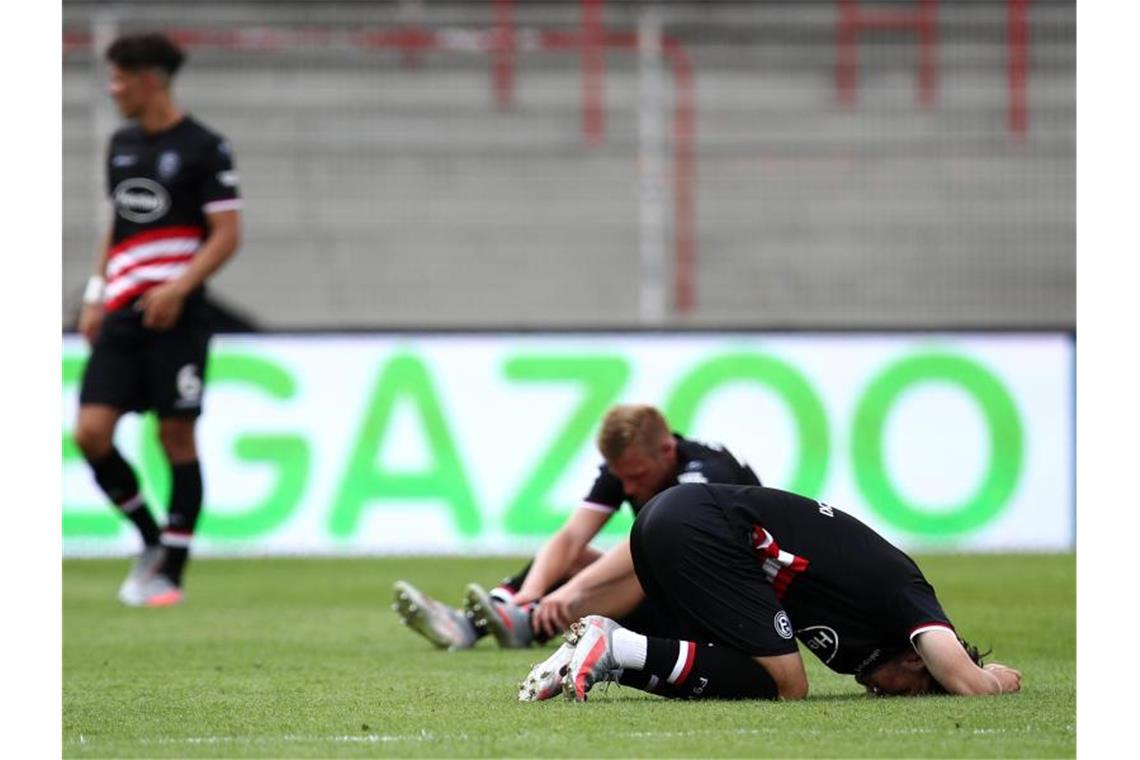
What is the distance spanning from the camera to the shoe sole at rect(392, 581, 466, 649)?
6.52 metres

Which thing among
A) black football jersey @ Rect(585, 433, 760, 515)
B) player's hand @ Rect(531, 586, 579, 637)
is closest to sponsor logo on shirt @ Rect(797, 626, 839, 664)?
black football jersey @ Rect(585, 433, 760, 515)

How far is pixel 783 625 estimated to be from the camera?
488cm

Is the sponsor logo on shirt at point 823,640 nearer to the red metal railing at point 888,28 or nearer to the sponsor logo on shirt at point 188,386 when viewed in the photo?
the sponsor logo on shirt at point 188,386

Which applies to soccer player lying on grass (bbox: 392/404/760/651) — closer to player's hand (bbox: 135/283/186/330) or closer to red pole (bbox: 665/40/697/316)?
player's hand (bbox: 135/283/186/330)

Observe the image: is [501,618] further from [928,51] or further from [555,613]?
[928,51]

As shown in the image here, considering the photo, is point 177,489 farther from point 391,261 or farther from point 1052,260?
point 1052,260

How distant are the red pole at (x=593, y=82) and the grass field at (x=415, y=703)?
547 cm

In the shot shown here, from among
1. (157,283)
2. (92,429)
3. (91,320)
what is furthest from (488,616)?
(91,320)

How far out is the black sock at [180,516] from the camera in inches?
331

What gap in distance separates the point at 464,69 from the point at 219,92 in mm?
1595

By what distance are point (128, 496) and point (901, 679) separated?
445 cm

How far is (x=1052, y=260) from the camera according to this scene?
13.0 m

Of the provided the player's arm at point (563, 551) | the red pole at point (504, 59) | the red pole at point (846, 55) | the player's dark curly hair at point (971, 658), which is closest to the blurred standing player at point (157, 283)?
the player's arm at point (563, 551)

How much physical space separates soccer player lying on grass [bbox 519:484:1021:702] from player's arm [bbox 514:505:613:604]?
1.33 m
